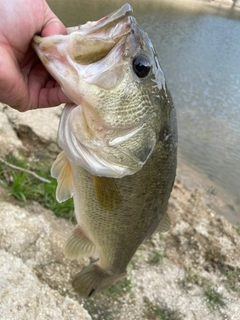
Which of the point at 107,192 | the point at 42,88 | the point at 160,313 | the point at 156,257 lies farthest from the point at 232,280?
the point at 42,88

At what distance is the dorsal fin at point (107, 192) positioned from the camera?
1.83 metres

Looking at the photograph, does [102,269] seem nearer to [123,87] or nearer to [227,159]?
[123,87]

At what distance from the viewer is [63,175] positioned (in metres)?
1.99

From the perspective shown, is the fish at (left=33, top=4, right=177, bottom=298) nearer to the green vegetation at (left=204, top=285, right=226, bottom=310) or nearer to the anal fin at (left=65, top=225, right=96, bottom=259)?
the anal fin at (left=65, top=225, right=96, bottom=259)

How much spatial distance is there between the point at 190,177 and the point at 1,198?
3.84 m

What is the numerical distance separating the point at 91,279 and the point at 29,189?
1424 millimetres

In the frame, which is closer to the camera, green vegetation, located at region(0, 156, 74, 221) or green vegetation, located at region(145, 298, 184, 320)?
green vegetation, located at region(145, 298, 184, 320)

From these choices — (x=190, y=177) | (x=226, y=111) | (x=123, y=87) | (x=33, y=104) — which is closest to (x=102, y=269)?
(x=33, y=104)

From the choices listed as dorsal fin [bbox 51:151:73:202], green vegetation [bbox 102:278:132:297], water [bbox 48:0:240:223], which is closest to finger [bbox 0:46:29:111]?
dorsal fin [bbox 51:151:73:202]

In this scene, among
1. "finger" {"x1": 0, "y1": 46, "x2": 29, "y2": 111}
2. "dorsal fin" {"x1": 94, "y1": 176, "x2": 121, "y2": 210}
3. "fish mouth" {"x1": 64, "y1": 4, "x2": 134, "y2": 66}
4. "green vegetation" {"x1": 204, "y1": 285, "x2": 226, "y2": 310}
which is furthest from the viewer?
"green vegetation" {"x1": 204, "y1": 285, "x2": 226, "y2": 310}

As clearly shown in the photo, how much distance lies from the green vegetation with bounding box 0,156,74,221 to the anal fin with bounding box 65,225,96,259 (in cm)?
123

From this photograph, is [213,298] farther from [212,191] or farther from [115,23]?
[212,191]

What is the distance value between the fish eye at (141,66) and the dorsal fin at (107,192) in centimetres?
51

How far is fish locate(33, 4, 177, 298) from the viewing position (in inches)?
59.6
